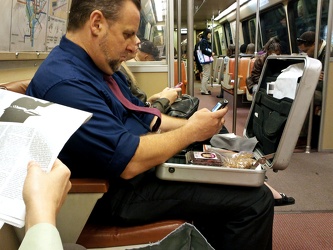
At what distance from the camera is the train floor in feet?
6.59

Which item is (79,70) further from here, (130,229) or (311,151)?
(311,151)

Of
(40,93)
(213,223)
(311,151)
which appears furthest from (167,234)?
(311,151)

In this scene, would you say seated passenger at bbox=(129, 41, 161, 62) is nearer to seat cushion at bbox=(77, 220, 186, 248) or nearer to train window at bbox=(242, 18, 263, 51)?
seat cushion at bbox=(77, 220, 186, 248)

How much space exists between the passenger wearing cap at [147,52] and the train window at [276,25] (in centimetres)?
416

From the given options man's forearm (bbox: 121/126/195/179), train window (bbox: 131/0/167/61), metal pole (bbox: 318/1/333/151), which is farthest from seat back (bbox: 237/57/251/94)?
man's forearm (bbox: 121/126/195/179)

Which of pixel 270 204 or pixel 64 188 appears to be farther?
pixel 270 204

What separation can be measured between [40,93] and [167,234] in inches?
25.8

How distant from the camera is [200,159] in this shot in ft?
3.99

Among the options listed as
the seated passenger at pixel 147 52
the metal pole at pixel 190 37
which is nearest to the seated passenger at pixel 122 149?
the metal pole at pixel 190 37

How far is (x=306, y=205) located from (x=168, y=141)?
1692mm

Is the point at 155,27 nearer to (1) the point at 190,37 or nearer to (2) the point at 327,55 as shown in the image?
(1) the point at 190,37

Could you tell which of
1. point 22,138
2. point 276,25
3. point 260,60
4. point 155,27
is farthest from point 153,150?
point 276,25

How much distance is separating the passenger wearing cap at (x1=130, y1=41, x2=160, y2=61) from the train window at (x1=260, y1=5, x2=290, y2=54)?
4.16 meters

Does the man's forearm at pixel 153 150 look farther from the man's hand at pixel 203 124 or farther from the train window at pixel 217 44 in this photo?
the train window at pixel 217 44
